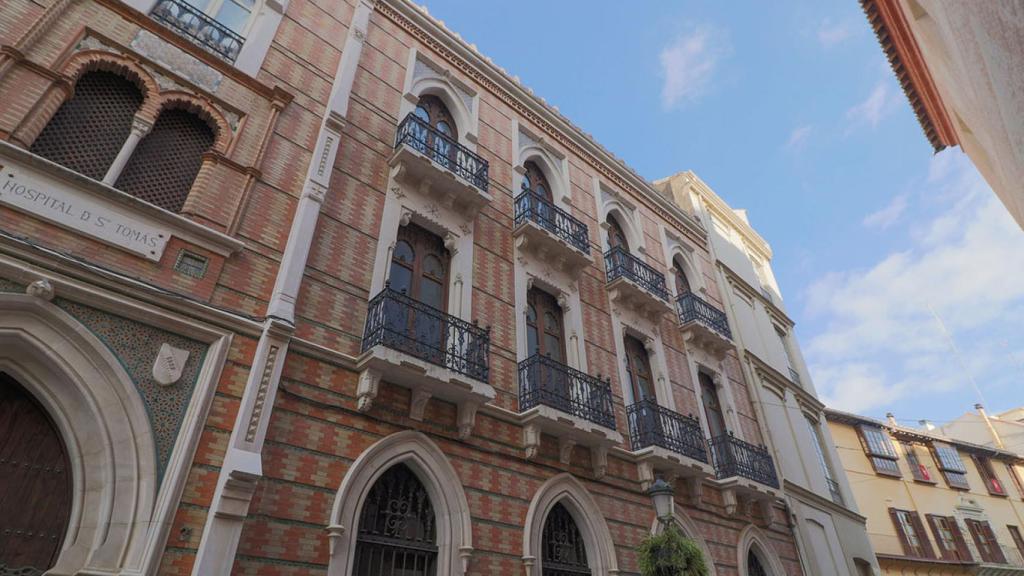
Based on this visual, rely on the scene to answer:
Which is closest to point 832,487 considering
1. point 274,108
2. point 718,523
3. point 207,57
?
point 718,523

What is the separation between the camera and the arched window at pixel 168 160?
6.56 metres

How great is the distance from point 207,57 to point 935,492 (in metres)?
30.0

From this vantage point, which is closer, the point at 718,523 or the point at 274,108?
the point at 274,108

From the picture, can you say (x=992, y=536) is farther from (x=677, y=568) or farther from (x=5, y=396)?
(x=5, y=396)

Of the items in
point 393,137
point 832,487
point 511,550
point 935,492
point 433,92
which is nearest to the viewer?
point 511,550

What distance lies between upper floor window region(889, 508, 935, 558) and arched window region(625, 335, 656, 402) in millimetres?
16249

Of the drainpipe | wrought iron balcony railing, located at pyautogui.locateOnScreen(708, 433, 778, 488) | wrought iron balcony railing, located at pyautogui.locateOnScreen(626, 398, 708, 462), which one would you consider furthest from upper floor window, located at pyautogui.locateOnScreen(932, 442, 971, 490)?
the drainpipe

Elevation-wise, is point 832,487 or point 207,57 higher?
point 207,57

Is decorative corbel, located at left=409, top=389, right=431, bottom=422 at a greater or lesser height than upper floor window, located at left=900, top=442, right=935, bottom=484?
lesser

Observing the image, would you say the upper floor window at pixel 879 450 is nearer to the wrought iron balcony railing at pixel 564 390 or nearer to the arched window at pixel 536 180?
the wrought iron balcony railing at pixel 564 390

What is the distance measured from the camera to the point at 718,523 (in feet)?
36.6

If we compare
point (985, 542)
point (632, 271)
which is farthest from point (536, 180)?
point (985, 542)

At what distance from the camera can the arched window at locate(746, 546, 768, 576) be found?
1178 centimetres

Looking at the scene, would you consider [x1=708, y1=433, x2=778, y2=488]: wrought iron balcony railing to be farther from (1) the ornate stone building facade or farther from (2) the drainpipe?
(2) the drainpipe
